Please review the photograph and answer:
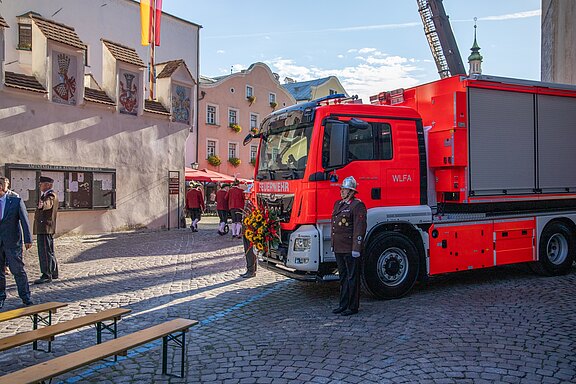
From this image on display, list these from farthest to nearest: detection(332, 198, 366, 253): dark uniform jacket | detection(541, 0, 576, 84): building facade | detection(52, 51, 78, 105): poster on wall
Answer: detection(541, 0, 576, 84): building facade, detection(52, 51, 78, 105): poster on wall, detection(332, 198, 366, 253): dark uniform jacket

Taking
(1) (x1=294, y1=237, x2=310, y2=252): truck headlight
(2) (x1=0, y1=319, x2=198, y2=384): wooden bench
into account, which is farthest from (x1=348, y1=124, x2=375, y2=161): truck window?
(2) (x1=0, y1=319, x2=198, y2=384): wooden bench

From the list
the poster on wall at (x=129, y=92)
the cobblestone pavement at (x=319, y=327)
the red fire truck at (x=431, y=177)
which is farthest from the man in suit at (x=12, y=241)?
the poster on wall at (x=129, y=92)

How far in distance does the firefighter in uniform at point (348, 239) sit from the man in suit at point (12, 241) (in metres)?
4.55

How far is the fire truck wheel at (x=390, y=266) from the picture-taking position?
24.8ft

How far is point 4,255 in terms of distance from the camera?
7531 mm

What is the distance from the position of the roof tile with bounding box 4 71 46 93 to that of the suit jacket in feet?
29.3

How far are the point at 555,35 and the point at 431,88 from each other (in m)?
18.8

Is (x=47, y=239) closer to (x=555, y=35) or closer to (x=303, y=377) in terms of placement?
(x=303, y=377)

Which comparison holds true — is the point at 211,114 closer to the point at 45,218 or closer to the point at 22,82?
the point at 22,82

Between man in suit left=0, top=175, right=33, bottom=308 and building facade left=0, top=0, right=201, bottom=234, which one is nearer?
man in suit left=0, top=175, right=33, bottom=308

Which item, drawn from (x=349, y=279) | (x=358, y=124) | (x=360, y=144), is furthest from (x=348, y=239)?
(x=358, y=124)

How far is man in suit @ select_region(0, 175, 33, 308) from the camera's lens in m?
7.43

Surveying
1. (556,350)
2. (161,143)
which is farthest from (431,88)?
(161,143)

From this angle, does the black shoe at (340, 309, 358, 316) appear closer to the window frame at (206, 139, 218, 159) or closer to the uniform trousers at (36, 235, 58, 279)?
the uniform trousers at (36, 235, 58, 279)
